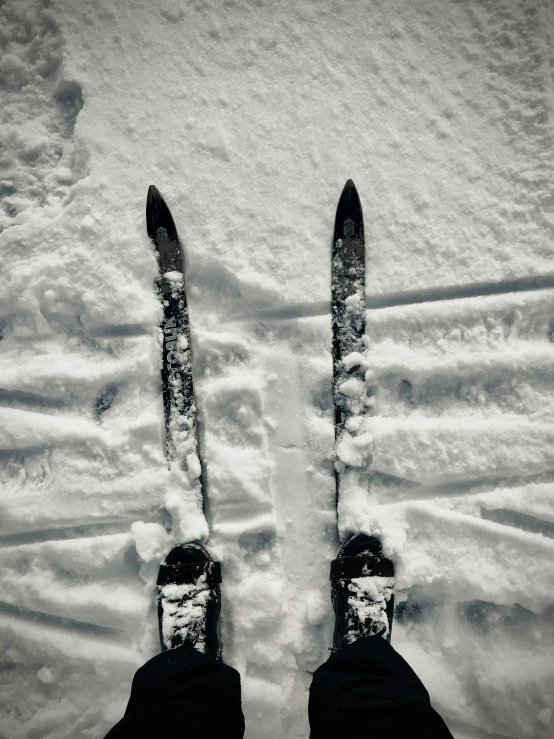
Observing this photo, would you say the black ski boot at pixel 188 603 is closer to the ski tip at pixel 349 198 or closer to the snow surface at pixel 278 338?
the snow surface at pixel 278 338

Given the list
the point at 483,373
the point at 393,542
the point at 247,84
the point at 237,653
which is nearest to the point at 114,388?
the point at 237,653

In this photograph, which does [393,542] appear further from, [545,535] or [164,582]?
[164,582]

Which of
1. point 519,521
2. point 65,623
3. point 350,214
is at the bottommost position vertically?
point 65,623

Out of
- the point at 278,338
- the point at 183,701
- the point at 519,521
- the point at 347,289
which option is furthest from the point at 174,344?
the point at 519,521

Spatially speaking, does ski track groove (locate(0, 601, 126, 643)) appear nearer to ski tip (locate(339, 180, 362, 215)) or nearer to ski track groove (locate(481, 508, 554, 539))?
ski track groove (locate(481, 508, 554, 539))

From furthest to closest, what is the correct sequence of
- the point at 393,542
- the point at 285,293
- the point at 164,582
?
the point at 285,293 < the point at 393,542 < the point at 164,582

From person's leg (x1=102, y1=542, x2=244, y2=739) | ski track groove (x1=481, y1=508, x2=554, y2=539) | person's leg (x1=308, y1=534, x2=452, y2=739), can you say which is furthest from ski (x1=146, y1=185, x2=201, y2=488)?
ski track groove (x1=481, y1=508, x2=554, y2=539)

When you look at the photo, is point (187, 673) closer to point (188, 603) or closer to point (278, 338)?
point (188, 603)
